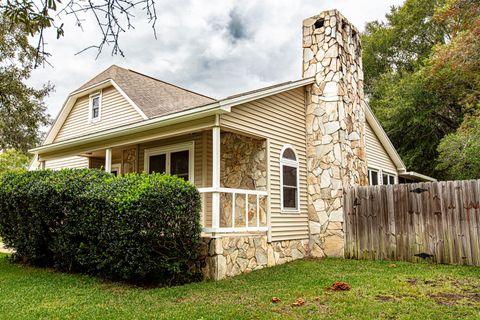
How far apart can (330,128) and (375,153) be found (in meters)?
Result: 4.80

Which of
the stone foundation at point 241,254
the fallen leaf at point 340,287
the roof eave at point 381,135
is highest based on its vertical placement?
the roof eave at point 381,135

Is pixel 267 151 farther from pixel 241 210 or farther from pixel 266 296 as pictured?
pixel 266 296

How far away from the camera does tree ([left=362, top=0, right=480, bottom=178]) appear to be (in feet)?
45.5

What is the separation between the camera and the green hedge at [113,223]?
6.65 metres

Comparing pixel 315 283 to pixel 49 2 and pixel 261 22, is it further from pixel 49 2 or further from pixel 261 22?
pixel 261 22

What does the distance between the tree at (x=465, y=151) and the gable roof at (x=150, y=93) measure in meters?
9.32

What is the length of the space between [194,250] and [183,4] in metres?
4.48

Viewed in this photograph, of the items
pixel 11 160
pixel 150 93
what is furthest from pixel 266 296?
pixel 11 160

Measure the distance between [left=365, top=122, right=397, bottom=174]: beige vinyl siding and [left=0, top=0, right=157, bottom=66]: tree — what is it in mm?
11663

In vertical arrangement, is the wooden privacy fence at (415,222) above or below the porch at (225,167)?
below

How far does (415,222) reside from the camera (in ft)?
29.6

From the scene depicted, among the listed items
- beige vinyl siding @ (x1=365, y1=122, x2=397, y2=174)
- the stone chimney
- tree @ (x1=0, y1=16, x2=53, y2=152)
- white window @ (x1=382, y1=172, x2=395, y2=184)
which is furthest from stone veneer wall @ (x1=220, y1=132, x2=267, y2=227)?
tree @ (x1=0, y1=16, x2=53, y2=152)

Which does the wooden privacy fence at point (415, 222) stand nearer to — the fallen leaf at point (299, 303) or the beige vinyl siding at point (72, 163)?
the fallen leaf at point (299, 303)

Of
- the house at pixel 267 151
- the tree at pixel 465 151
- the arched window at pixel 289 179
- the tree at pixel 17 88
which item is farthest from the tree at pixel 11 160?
the tree at pixel 465 151
